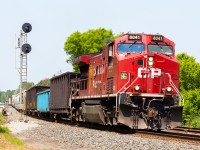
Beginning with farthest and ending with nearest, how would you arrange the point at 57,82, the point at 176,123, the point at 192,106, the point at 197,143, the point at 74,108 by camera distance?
the point at 192,106 → the point at 57,82 → the point at 74,108 → the point at 176,123 → the point at 197,143

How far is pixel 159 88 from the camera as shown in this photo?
1798 cm

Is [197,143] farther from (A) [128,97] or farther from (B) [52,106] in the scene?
(B) [52,106]

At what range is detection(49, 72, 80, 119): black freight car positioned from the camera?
26484 mm

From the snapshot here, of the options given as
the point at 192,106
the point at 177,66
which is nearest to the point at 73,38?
the point at 192,106

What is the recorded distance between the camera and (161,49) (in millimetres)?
18672

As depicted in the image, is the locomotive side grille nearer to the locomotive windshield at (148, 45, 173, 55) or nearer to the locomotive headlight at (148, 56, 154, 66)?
the locomotive headlight at (148, 56, 154, 66)

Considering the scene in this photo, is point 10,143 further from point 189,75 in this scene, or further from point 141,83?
point 189,75

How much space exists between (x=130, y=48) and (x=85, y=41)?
48.9 m

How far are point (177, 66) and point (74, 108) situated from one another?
28.4 ft

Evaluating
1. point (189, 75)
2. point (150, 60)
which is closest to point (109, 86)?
point (150, 60)

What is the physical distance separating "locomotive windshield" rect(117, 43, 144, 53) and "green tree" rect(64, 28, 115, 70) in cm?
4740

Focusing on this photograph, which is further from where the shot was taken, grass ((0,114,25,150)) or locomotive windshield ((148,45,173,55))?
locomotive windshield ((148,45,173,55))

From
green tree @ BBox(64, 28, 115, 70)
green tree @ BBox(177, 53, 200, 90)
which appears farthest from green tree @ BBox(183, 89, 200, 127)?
green tree @ BBox(64, 28, 115, 70)

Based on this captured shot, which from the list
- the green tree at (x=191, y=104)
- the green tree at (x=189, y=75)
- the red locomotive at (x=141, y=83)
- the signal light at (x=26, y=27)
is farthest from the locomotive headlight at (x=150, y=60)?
the green tree at (x=189, y=75)
